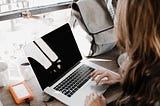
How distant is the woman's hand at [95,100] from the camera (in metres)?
1.15

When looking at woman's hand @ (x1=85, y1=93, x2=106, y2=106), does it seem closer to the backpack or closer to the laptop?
the laptop

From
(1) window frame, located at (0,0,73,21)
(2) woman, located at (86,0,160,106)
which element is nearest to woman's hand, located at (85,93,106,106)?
(2) woman, located at (86,0,160,106)

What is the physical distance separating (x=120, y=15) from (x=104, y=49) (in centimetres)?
61

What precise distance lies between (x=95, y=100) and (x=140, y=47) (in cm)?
38

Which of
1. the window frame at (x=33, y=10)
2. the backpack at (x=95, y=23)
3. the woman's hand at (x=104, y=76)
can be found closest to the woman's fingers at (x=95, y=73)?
the woman's hand at (x=104, y=76)

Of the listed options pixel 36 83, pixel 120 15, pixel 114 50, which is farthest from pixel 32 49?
pixel 114 50

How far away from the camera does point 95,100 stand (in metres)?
1.17

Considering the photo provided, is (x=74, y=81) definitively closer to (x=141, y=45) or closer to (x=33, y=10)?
(x=141, y=45)

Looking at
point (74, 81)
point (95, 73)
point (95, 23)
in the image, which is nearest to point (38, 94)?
point (74, 81)

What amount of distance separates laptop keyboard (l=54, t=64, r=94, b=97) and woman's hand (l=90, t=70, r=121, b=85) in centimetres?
4

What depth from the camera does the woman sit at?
88 cm

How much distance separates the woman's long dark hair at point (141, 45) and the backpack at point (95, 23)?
0.46 metres

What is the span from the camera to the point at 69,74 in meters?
1.32

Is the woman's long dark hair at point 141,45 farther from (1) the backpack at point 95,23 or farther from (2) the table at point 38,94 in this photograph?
(1) the backpack at point 95,23
